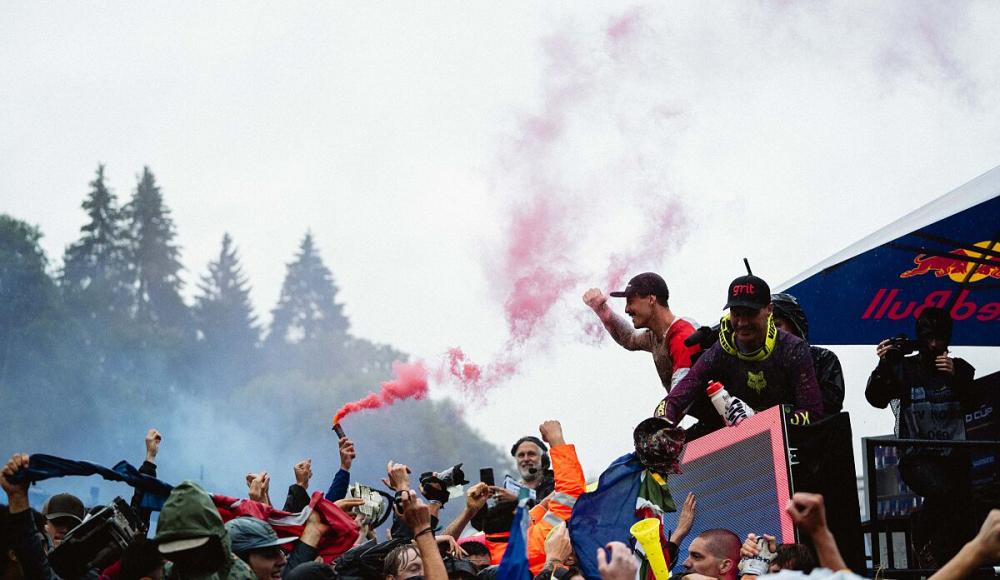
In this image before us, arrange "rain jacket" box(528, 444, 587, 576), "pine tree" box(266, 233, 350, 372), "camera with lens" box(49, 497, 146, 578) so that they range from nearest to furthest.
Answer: "camera with lens" box(49, 497, 146, 578) < "rain jacket" box(528, 444, 587, 576) < "pine tree" box(266, 233, 350, 372)

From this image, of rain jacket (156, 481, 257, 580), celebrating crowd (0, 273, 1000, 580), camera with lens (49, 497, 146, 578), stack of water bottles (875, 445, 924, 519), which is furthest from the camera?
stack of water bottles (875, 445, 924, 519)

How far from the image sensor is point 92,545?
567 cm

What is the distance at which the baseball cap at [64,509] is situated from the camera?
6777 millimetres

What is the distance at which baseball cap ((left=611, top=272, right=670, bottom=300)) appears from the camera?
795 centimetres

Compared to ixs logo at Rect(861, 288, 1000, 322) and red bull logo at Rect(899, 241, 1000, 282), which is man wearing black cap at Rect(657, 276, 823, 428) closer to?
red bull logo at Rect(899, 241, 1000, 282)

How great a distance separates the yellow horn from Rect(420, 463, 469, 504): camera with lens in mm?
1975

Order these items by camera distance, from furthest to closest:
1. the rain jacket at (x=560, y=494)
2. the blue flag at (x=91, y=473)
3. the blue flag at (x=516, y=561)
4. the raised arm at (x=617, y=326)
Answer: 1. the raised arm at (x=617, y=326)
2. the rain jacket at (x=560, y=494)
3. the blue flag at (x=91, y=473)
4. the blue flag at (x=516, y=561)

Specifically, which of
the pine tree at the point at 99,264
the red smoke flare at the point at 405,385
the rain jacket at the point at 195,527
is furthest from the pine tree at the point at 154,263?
the rain jacket at the point at 195,527

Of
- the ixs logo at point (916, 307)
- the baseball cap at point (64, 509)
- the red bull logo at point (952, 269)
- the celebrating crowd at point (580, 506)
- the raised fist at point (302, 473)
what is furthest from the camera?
the ixs logo at point (916, 307)

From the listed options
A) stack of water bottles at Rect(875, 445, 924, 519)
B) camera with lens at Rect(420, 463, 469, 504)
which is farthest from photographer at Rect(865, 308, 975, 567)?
camera with lens at Rect(420, 463, 469, 504)

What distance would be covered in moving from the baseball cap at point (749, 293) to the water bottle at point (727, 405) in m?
0.56

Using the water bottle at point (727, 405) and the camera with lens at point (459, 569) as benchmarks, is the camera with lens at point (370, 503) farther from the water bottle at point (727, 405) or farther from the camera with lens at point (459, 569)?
the water bottle at point (727, 405)

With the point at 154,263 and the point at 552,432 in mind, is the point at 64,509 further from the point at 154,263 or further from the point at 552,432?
the point at 154,263

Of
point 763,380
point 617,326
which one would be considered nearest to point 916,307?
point 617,326
